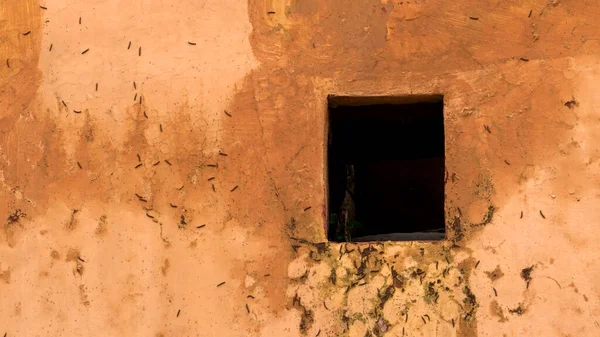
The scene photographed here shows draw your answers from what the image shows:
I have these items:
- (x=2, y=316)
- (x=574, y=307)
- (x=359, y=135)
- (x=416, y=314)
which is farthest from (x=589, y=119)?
(x=2, y=316)

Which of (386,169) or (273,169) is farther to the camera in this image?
(386,169)

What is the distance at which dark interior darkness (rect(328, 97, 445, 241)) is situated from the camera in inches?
172

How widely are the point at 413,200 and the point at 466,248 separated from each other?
6.21ft

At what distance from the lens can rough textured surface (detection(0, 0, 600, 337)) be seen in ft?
11.2

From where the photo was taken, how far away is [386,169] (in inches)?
213

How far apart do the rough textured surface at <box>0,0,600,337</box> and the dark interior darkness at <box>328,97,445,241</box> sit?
533 mm

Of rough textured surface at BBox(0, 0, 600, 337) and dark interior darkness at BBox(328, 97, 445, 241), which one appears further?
dark interior darkness at BBox(328, 97, 445, 241)

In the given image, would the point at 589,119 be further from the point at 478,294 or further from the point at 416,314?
the point at 416,314

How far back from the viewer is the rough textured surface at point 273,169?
11.2ft

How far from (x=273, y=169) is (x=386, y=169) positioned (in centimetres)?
193

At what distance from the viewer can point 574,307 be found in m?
3.35

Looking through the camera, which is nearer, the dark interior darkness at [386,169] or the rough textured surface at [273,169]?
the rough textured surface at [273,169]

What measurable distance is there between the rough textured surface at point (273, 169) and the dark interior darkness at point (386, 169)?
21.0 inches

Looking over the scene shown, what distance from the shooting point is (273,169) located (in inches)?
141
